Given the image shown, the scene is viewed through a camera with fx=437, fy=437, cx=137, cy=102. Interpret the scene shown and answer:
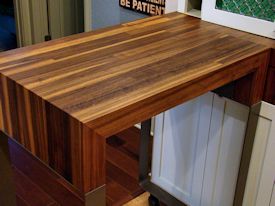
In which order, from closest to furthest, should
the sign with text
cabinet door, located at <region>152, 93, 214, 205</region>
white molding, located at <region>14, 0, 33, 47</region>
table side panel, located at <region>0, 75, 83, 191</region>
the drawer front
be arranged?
table side panel, located at <region>0, 75, 83, 191</region>, the drawer front, cabinet door, located at <region>152, 93, 214, 205</region>, the sign with text, white molding, located at <region>14, 0, 33, 47</region>

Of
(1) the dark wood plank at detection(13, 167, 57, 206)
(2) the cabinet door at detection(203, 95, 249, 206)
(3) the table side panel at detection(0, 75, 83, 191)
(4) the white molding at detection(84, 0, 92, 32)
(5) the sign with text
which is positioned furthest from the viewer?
(4) the white molding at detection(84, 0, 92, 32)

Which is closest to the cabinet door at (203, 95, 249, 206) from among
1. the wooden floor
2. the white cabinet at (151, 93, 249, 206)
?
the white cabinet at (151, 93, 249, 206)

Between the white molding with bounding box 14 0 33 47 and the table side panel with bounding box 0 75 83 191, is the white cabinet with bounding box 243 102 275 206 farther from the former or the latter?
the white molding with bounding box 14 0 33 47

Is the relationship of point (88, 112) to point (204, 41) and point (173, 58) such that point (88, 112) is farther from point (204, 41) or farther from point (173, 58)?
point (204, 41)

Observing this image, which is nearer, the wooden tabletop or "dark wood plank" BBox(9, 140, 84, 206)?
the wooden tabletop

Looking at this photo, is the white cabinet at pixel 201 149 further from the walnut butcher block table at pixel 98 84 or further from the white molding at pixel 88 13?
the white molding at pixel 88 13

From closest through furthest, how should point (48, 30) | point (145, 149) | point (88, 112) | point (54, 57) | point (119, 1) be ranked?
point (88, 112), point (54, 57), point (145, 149), point (119, 1), point (48, 30)

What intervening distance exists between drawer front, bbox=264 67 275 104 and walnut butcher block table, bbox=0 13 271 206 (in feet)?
0.07

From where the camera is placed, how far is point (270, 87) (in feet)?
4.42

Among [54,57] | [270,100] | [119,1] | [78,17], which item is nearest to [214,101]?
[270,100]

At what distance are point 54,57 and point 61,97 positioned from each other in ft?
0.75

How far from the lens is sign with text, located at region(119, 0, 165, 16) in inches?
85.5

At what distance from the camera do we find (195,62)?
1129 mm

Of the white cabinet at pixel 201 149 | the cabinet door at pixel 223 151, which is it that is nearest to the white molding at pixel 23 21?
the white cabinet at pixel 201 149
